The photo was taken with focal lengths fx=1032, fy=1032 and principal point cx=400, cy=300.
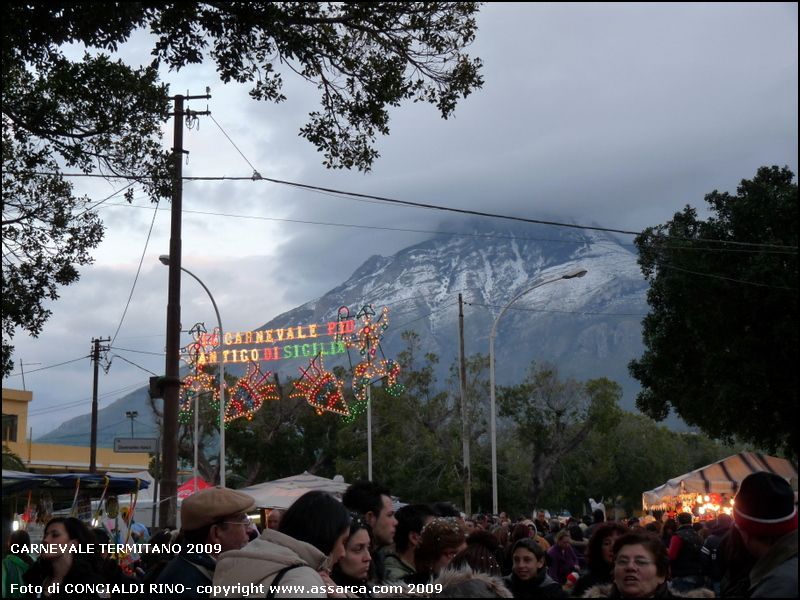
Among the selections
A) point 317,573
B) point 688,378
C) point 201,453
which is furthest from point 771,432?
point 201,453

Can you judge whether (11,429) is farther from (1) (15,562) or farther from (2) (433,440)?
(1) (15,562)

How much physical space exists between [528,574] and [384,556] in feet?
4.59

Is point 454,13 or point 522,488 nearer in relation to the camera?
point 454,13

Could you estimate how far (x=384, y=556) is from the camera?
715 cm

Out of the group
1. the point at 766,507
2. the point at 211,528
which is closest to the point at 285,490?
the point at 211,528

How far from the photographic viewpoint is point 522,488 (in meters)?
59.4

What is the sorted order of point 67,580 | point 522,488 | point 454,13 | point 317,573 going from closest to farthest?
point 317,573, point 67,580, point 454,13, point 522,488

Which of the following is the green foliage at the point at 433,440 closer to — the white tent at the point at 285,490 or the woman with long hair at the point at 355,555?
the white tent at the point at 285,490

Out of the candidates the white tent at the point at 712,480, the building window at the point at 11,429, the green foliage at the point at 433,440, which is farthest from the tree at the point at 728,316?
the building window at the point at 11,429

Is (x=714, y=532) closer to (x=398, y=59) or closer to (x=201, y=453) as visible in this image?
(x=398, y=59)

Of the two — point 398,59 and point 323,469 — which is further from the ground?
point 398,59

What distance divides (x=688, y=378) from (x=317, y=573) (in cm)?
2736

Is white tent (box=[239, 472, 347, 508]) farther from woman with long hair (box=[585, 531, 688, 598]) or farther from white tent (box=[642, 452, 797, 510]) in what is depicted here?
woman with long hair (box=[585, 531, 688, 598])

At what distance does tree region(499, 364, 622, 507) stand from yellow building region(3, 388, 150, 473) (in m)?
22.8
